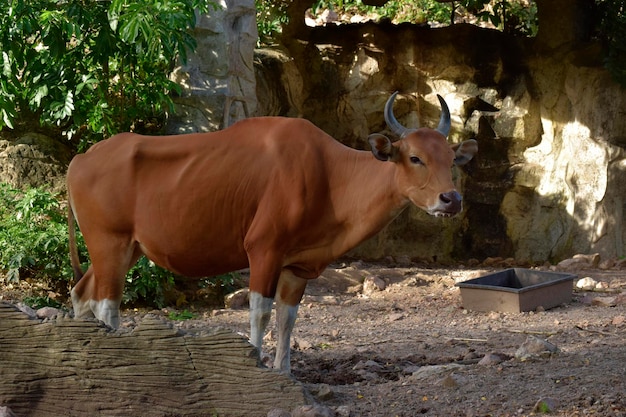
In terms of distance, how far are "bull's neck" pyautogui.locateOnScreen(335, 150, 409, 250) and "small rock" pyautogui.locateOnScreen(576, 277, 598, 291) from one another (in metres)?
4.91

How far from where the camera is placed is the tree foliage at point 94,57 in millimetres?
7676

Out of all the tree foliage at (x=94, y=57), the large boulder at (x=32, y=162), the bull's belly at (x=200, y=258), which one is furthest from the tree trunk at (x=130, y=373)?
the large boulder at (x=32, y=162)

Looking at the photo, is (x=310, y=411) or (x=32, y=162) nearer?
(x=310, y=411)

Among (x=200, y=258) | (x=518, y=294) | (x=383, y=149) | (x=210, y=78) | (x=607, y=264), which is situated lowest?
(x=607, y=264)

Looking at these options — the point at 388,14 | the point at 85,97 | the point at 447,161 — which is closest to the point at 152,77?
the point at 85,97

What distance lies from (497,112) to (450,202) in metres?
8.10

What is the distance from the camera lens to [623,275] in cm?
1098

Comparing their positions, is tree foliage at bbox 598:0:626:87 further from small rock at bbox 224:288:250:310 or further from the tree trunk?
the tree trunk

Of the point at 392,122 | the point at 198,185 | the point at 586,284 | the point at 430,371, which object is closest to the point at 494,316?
the point at 586,284

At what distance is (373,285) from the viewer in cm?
1041

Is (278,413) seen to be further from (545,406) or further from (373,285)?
(373,285)

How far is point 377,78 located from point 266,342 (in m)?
6.57

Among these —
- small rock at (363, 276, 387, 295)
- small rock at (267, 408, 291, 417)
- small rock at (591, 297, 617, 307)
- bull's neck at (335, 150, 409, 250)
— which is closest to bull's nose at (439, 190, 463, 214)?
bull's neck at (335, 150, 409, 250)

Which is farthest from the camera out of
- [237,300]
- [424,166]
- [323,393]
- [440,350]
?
[237,300]
